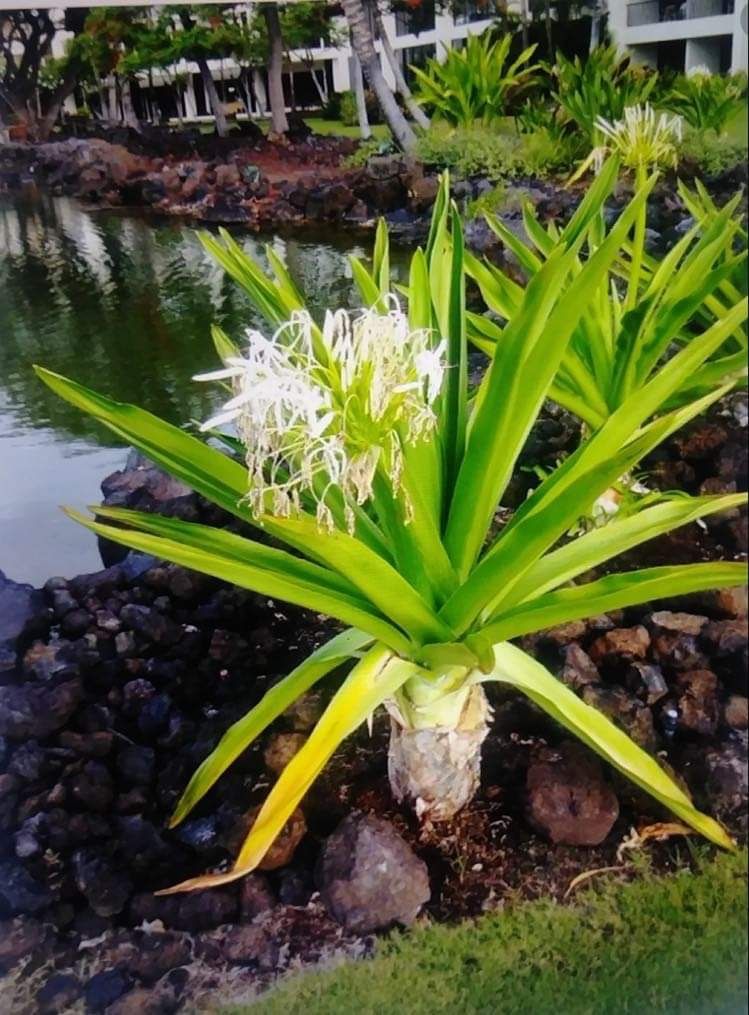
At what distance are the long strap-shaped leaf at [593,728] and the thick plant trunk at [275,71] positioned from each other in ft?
1.82

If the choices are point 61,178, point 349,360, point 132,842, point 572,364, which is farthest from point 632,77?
point 132,842

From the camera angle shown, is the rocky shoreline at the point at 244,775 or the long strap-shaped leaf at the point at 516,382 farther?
→ the rocky shoreline at the point at 244,775

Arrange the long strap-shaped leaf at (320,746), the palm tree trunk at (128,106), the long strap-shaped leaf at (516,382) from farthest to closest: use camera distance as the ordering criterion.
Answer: the palm tree trunk at (128,106) < the long strap-shaped leaf at (320,746) < the long strap-shaped leaf at (516,382)

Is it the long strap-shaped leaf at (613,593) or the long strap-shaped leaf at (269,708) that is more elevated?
the long strap-shaped leaf at (613,593)

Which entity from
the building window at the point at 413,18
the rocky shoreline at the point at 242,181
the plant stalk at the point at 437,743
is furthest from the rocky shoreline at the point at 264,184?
the plant stalk at the point at 437,743

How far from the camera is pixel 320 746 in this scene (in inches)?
32.9

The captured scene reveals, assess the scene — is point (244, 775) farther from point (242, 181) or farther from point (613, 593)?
point (242, 181)

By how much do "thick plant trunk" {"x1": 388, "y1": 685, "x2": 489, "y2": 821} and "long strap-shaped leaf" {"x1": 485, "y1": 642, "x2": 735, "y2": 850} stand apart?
0.17 ft

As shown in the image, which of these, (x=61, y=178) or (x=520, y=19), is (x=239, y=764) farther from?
(x=520, y=19)

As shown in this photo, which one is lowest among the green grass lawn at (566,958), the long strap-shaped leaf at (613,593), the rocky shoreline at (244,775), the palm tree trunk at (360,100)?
the green grass lawn at (566,958)

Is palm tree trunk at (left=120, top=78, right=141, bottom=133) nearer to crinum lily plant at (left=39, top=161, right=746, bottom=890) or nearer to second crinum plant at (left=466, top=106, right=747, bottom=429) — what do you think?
crinum lily plant at (left=39, top=161, right=746, bottom=890)

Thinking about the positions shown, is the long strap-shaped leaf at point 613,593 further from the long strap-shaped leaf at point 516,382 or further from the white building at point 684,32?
the white building at point 684,32

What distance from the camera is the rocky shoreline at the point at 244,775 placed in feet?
3.11

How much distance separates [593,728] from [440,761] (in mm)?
155
